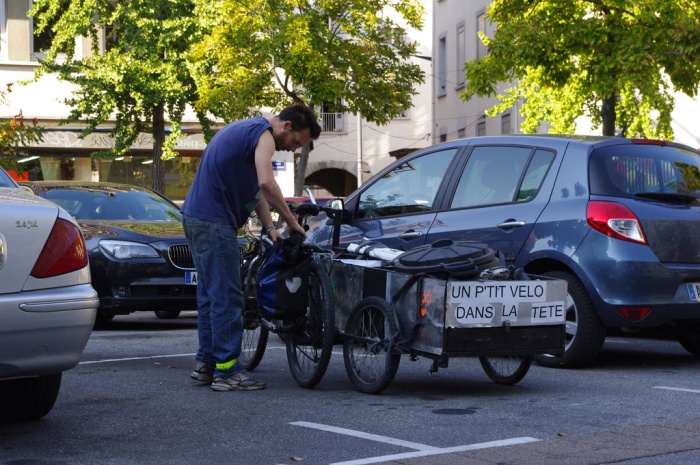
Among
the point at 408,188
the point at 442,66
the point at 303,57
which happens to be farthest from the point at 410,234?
the point at 442,66

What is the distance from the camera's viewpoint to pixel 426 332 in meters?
6.88

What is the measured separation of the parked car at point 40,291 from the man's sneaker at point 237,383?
1.80 m

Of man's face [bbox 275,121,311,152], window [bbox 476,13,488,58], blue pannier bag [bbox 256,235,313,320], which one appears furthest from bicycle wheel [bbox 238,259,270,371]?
window [bbox 476,13,488,58]

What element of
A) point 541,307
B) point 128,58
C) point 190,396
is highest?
point 128,58

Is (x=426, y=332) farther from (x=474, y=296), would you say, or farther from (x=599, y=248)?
(x=599, y=248)

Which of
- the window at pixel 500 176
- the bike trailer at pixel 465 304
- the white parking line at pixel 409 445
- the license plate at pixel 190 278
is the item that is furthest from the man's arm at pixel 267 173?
the license plate at pixel 190 278

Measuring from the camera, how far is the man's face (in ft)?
24.2

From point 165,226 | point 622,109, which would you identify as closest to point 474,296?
point 165,226

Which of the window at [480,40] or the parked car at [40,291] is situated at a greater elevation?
the window at [480,40]

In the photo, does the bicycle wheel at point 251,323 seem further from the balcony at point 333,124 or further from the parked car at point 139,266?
the balcony at point 333,124

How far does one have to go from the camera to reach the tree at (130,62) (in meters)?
28.5

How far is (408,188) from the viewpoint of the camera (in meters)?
9.22

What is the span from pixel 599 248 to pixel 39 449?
4076mm

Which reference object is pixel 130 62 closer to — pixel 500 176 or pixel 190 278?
pixel 190 278
